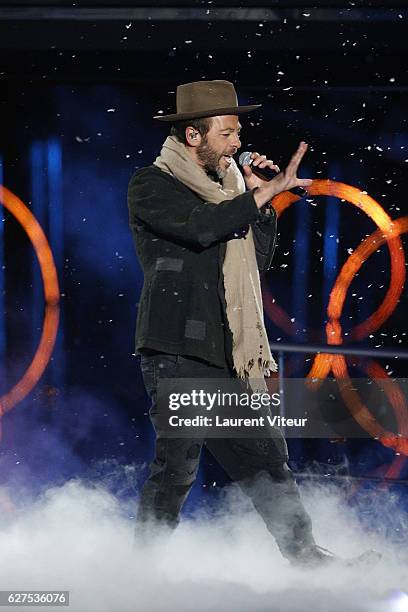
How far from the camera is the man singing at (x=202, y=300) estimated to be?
299 centimetres

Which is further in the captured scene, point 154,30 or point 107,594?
point 154,30

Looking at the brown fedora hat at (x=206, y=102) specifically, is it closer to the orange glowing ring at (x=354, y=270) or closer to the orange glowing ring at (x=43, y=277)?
the orange glowing ring at (x=354, y=270)

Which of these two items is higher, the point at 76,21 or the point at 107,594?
the point at 76,21

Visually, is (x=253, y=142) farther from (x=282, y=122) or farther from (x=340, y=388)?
(x=340, y=388)

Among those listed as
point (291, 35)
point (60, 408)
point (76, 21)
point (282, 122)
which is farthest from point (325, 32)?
point (60, 408)

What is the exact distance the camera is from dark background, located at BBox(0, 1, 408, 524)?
14.6 ft

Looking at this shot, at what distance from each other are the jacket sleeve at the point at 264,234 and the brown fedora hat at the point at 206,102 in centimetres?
31

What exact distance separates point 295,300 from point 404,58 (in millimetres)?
1287

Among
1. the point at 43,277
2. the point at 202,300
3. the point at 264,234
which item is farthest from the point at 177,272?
the point at 43,277

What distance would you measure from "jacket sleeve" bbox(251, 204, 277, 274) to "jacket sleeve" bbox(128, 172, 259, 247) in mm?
220

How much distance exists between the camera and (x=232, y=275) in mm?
3072

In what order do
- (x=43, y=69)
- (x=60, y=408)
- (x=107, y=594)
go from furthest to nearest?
(x=60, y=408), (x=43, y=69), (x=107, y=594)

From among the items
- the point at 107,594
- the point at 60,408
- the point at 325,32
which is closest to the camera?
the point at 107,594

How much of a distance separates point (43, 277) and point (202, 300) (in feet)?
7.38
